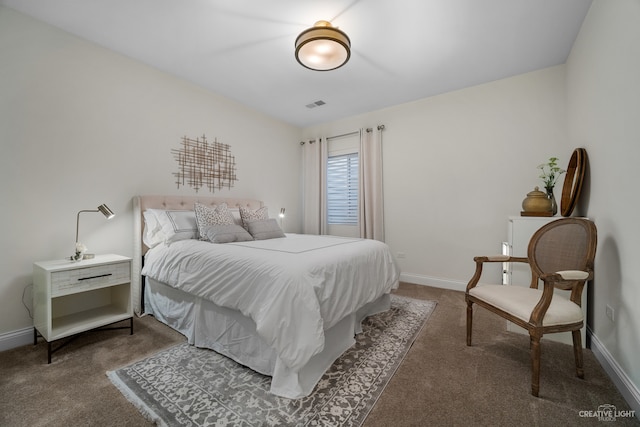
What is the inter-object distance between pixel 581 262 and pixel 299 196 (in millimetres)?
4081

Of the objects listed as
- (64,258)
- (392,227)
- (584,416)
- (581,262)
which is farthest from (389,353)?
(64,258)

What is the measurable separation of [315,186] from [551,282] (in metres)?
3.73

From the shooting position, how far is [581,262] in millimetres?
1812

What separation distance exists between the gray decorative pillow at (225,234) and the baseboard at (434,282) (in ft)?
8.32

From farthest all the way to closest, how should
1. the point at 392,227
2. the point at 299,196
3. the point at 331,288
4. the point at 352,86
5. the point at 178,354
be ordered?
the point at 299,196 < the point at 392,227 < the point at 352,86 < the point at 178,354 < the point at 331,288

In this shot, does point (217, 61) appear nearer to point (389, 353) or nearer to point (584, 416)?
point (389, 353)

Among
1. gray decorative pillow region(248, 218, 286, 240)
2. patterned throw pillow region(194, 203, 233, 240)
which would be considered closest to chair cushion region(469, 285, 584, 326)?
gray decorative pillow region(248, 218, 286, 240)

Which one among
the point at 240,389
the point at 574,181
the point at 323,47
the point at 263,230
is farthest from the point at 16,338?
the point at 574,181

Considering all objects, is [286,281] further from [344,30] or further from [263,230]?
[344,30]

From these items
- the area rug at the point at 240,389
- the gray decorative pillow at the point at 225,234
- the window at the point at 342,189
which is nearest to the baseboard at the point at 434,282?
the window at the point at 342,189

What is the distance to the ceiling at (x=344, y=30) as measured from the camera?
81.7 inches

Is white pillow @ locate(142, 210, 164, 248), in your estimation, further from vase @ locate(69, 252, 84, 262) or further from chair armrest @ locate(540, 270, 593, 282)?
chair armrest @ locate(540, 270, 593, 282)

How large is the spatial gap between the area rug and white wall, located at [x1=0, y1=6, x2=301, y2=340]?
1.42 meters

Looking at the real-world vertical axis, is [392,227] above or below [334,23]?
below
